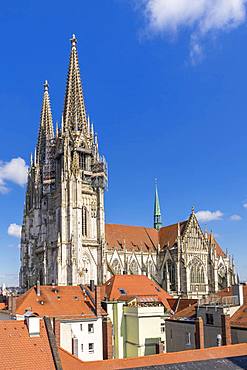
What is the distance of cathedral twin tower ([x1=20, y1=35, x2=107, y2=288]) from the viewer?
81.9 m

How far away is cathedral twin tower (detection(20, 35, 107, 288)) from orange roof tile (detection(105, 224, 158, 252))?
6.77 metres

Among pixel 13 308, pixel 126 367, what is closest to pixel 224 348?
pixel 126 367

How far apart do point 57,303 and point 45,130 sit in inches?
2260

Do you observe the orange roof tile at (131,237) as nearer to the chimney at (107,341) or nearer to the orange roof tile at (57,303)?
the orange roof tile at (57,303)

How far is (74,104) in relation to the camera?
3728 inches

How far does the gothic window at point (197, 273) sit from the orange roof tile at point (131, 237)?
8845 mm

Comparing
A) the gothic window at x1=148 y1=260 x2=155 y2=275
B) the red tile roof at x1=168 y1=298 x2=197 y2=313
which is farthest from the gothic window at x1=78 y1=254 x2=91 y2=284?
the red tile roof at x1=168 y1=298 x2=197 y2=313

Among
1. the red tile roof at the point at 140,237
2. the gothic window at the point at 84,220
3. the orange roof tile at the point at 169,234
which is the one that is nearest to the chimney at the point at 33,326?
the gothic window at the point at 84,220

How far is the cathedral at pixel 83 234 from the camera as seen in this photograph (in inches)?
3278

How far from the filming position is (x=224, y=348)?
2902cm

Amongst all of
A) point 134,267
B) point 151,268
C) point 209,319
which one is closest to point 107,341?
point 209,319

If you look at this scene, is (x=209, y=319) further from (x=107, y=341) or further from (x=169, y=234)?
(x=169, y=234)

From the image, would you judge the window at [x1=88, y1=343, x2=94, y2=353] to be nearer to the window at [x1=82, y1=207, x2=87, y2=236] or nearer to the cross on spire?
the window at [x1=82, y1=207, x2=87, y2=236]

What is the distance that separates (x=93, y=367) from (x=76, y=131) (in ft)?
229
